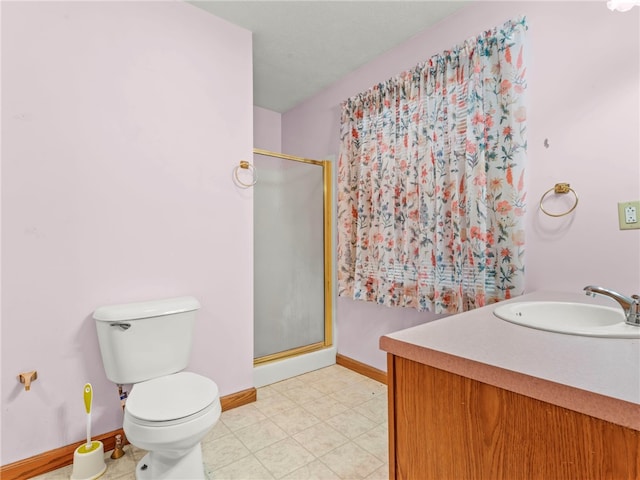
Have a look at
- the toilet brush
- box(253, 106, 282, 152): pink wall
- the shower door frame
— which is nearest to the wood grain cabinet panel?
the toilet brush

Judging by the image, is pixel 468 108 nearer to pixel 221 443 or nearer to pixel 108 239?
pixel 108 239

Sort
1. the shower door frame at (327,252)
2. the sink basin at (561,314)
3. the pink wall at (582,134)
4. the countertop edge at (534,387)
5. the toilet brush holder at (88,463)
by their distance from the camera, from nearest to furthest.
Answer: the countertop edge at (534,387)
the sink basin at (561,314)
the pink wall at (582,134)
the toilet brush holder at (88,463)
the shower door frame at (327,252)

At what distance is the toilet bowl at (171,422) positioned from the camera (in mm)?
1249

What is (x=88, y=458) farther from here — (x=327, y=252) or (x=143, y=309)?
(x=327, y=252)

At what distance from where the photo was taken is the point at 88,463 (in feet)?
4.87

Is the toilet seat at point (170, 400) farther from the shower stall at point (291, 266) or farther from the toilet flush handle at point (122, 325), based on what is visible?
the shower stall at point (291, 266)

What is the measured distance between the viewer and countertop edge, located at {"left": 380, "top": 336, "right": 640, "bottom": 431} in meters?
0.54

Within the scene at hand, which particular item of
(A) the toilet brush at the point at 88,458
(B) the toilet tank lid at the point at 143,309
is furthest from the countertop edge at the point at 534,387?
(A) the toilet brush at the point at 88,458

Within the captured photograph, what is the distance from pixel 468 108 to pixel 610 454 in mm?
1678

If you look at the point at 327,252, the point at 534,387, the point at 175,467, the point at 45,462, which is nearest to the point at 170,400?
the point at 175,467

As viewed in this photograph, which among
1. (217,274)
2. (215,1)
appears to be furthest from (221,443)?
(215,1)

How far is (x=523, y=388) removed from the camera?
2.11 ft

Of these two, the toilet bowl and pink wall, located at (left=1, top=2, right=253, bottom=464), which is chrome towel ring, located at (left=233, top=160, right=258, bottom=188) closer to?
pink wall, located at (left=1, top=2, right=253, bottom=464)

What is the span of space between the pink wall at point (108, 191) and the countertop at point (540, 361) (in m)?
1.50
